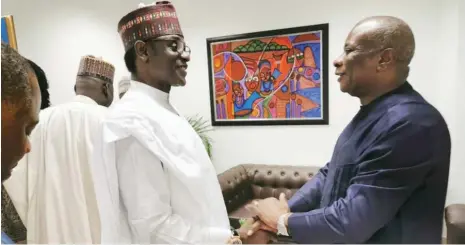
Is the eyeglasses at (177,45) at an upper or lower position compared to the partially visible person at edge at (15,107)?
upper

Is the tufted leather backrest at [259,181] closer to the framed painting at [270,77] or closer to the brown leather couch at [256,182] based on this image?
the brown leather couch at [256,182]

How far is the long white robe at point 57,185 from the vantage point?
5.63 ft

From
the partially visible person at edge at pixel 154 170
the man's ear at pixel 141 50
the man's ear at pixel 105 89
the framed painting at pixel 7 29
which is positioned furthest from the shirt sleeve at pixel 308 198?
the framed painting at pixel 7 29

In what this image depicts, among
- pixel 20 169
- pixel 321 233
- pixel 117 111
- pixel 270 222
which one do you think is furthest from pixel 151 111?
pixel 20 169

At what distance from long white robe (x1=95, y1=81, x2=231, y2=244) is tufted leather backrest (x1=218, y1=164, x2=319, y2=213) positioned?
2.11 meters

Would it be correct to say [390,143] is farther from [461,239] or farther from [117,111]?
[461,239]

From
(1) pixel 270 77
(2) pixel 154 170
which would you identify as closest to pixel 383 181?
(2) pixel 154 170

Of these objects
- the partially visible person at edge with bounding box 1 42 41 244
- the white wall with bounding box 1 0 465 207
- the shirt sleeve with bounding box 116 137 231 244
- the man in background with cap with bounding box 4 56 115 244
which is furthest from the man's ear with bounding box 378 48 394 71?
the white wall with bounding box 1 0 465 207

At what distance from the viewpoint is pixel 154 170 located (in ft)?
3.34

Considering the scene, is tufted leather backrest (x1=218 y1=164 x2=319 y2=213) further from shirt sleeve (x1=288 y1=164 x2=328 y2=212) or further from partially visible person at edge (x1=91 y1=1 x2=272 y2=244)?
partially visible person at edge (x1=91 y1=1 x2=272 y2=244)

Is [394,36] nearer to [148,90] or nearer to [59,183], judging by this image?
[148,90]

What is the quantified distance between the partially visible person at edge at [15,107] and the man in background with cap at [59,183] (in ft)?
3.87

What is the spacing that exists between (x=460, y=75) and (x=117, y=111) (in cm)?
281

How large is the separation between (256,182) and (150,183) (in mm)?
2615
